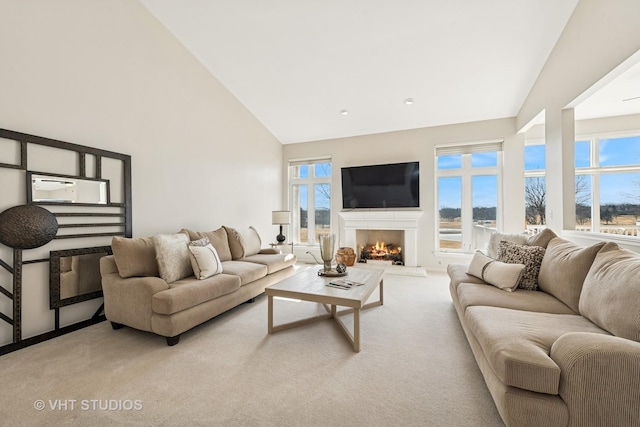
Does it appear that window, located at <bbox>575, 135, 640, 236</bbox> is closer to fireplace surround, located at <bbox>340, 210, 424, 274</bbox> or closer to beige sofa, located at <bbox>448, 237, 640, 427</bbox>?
fireplace surround, located at <bbox>340, 210, 424, 274</bbox>

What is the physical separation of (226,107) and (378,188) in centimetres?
324

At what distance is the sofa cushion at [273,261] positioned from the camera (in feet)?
12.5

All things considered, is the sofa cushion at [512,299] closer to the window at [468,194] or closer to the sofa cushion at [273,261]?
the sofa cushion at [273,261]

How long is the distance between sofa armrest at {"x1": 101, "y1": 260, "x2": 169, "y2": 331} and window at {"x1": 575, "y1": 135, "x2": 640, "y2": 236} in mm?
6704

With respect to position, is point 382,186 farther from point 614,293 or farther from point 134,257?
point 134,257

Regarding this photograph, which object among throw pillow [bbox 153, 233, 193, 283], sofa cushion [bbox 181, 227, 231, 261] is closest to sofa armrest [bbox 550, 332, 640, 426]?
throw pillow [bbox 153, 233, 193, 283]

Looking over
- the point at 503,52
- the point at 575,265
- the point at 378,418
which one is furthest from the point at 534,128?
the point at 378,418

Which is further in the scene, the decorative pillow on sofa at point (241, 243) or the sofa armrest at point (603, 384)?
the decorative pillow on sofa at point (241, 243)

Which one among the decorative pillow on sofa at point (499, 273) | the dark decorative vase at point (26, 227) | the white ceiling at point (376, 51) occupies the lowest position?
the decorative pillow on sofa at point (499, 273)

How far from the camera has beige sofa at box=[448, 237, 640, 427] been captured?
3.77ft

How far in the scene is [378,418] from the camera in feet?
4.98

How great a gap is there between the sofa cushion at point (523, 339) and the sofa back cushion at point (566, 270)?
218 millimetres

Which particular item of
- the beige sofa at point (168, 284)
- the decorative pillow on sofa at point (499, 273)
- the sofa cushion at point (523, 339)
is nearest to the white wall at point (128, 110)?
the beige sofa at point (168, 284)

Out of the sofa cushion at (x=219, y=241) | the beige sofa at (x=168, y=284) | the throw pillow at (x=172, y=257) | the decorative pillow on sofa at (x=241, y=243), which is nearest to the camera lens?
the beige sofa at (x=168, y=284)
